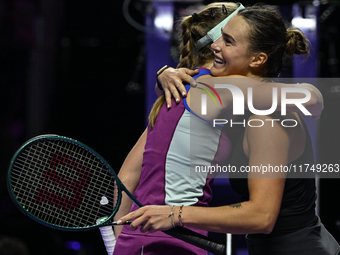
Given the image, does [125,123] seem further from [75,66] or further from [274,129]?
[274,129]

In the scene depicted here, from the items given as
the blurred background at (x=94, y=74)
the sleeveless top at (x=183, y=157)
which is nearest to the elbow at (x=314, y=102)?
the sleeveless top at (x=183, y=157)

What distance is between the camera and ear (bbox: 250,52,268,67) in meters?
1.23

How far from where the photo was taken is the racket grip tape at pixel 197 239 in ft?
3.84

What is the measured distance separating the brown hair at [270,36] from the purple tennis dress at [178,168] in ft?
0.81

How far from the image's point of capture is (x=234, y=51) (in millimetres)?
1228

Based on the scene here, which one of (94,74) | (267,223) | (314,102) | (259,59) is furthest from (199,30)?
(94,74)

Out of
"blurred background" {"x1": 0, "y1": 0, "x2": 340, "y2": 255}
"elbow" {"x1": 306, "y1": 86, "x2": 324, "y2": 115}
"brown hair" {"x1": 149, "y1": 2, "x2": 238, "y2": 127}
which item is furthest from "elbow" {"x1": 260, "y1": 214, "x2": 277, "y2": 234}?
"blurred background" {"x1": 0, "y1": 0, "x2": 340, "y2": 255}

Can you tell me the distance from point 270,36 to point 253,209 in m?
0.48

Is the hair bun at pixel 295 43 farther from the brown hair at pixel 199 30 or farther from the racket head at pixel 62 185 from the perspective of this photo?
the racket head at pixel 62 185

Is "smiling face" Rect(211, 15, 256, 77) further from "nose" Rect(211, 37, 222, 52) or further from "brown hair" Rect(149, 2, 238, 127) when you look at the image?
"brown hair" Rect(149, 2, 238, 127)

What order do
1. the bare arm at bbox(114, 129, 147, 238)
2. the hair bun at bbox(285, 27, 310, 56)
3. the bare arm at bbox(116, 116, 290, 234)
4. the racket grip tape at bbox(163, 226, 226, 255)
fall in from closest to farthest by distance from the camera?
the bare arm at bbox(116, 116, 290, 234) < the racket grip tape at bbox(163, 226, 226, 255) < the hair bun at bbox(285, 27, 310, 56) < the bare arm at bbox(114, 129, 147, 238)

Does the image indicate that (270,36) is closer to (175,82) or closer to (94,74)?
(175,82)

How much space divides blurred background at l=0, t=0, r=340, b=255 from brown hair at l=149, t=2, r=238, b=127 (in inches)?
66.5

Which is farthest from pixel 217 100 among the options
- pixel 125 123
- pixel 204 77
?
pixel 125 123
